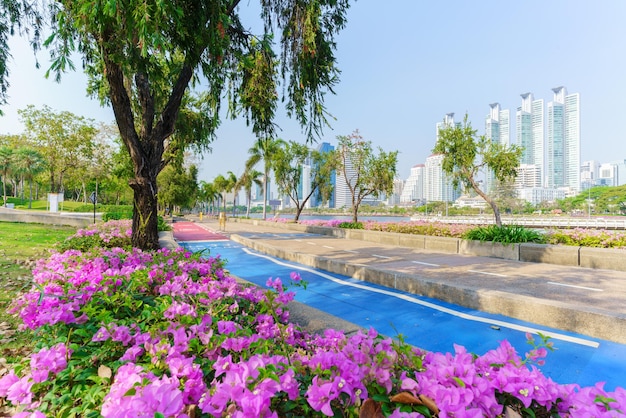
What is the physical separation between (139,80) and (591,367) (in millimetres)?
8406

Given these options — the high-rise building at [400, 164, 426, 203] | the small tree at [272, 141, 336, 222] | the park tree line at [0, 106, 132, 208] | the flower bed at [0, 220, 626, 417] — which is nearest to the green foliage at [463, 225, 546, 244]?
the flower bed at [0, 220, 626, 417]

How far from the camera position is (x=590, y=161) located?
195375mm

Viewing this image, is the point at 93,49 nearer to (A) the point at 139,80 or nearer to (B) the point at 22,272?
(A) the point at 139,80

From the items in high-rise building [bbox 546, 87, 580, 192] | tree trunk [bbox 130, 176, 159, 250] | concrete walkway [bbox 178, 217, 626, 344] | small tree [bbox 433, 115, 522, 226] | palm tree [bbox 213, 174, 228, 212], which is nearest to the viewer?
concrete walkway [bbox 178, 217, 626, 344]

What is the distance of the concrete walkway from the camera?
4594 millimetres

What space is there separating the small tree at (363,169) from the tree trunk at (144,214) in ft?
63.8

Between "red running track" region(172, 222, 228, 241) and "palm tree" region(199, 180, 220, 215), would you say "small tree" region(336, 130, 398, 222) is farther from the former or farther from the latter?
"palm tree" region(199, 180, 220, 215)

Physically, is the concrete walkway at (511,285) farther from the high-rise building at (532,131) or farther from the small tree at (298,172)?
the high-rise building at (532,131)

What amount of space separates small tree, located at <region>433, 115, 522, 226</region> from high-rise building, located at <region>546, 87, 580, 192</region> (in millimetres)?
146521

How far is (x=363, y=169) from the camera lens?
26156 millimetres

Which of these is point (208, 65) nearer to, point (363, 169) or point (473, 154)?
point (473, 154)

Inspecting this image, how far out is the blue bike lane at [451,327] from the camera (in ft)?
12.1

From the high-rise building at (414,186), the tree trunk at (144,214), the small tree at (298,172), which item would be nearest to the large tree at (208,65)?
the tree trunk at (144,214)

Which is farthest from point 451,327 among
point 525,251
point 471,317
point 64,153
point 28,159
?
point 28,159
